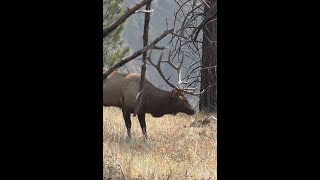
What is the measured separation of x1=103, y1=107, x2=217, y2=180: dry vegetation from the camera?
189 inches

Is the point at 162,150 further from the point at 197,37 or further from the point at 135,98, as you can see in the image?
the point at 135,98

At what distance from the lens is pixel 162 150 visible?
6.82 metres

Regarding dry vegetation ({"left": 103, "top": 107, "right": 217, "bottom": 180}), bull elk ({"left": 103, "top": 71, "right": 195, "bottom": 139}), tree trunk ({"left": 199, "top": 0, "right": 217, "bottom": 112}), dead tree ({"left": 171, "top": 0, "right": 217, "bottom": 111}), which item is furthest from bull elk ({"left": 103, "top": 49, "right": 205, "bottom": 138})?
dead tree ({"left": 171, "top": 0, "right": 217, "bottom": 111})

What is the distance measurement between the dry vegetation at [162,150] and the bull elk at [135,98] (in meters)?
0.24

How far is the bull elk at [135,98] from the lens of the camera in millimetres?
9000

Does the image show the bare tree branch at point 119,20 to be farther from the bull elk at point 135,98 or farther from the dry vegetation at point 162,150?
the bull elk at point 135,98

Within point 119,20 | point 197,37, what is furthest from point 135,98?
point 119,20

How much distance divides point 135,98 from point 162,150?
7.42 feet

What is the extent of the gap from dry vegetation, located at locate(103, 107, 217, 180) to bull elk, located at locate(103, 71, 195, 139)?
241mm

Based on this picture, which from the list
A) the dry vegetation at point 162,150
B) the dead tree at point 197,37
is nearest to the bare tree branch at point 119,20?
the dead tree at point 197,37

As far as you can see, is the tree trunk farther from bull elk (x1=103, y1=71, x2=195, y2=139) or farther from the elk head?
bull elk (x1=103, y1=71, x2=195, y2=139)

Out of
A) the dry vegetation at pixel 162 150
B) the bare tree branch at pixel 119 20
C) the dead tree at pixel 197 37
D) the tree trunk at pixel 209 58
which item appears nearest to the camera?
the bare tree branch at pixel 119 20

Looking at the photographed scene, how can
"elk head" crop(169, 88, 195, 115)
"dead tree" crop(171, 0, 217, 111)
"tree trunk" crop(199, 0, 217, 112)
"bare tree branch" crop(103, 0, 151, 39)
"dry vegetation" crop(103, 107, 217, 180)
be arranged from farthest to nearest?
"elk head" crop(169, 88, 195, 115), "tree trunk" crop(199, 0, 217, 112), "dry vegetation" crop(103, 107, 217, 180), "dead tree" crop(171, 0, 217, 111), "bare tree branch" crop(103, 0, 151, 39)

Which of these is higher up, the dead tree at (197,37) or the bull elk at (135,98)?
the dead tree at (197,37)
